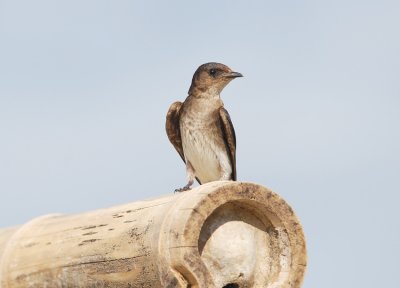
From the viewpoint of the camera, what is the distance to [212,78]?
37.6 ft

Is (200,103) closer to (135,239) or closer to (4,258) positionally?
(4,258)

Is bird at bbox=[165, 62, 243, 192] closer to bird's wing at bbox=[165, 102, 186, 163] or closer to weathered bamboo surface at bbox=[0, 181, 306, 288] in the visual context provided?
bird's wing at bbox=[165, 102, 186, 163]

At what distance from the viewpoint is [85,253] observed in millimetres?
5902

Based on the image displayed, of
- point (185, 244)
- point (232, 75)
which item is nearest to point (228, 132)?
point (232, 75)

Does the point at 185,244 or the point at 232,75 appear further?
the point at 232,75

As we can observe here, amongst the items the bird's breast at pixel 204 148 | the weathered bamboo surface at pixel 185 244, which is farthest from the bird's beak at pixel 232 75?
the weathered bamboo surface at pixel 185 244

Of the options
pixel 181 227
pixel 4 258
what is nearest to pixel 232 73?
pixel 4 258

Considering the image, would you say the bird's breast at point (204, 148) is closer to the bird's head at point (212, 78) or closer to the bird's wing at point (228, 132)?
the bird's wing at point (228, 132)

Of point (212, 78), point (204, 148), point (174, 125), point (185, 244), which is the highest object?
point (212, 78)

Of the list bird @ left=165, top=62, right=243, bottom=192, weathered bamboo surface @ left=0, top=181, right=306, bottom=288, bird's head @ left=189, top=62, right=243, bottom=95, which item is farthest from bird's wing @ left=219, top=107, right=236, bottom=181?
weathered bamboo surface @ left=0, top=181, right=306, bottom=288

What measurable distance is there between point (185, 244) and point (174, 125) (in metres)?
6.25

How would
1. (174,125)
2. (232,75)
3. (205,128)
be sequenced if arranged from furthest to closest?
(174,125), (232,75), (205,128)

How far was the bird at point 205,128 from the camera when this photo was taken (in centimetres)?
1117

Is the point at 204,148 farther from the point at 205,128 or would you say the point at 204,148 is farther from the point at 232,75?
the point at 232,75
